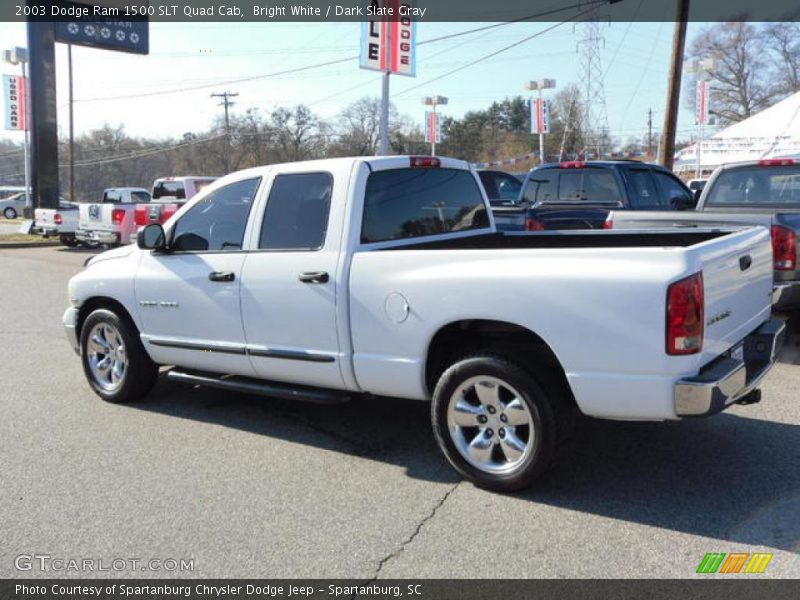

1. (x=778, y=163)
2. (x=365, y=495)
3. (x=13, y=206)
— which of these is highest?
(x=778, y=163)

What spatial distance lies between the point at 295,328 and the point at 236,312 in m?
0.56

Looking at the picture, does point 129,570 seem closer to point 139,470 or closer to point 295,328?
point 139,470

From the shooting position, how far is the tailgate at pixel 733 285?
3.61 m

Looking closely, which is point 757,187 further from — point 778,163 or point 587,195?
point 587,195

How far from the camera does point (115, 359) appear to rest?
19.5 feet

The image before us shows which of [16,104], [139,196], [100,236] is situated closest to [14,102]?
[16,104]

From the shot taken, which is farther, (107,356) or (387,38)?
(387,38)

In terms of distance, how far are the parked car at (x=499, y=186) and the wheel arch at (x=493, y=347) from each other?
30.8ft

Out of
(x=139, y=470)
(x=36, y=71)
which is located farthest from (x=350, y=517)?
(x=36, y=71)

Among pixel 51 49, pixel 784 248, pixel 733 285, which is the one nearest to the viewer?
pixel 733 285

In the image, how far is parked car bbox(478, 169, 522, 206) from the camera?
46.7 ft

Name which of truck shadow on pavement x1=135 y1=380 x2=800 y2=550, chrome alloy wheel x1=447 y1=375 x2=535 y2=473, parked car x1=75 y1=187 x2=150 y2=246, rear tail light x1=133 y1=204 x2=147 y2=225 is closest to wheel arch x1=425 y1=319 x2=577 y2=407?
chrome alloy wheel x1=447 y1=375 x2=535 y2=473

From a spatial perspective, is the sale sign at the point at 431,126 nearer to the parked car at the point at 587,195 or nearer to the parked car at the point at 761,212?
the parked car at the point at 587,195

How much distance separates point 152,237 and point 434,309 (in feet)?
8.15
